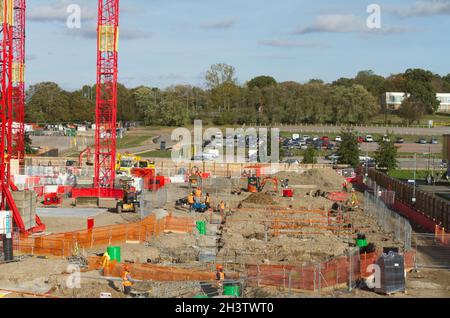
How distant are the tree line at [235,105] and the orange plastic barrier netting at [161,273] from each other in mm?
95060

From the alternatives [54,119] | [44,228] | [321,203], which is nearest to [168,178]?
[321,203]

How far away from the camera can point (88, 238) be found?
28.1m

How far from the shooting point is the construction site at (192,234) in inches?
834

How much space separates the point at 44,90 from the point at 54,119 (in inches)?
485

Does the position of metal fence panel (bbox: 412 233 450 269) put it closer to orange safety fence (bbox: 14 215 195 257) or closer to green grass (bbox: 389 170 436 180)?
orange safety fence (bbox: 14 215 195 257)

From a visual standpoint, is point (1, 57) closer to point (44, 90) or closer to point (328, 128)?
point (328, 128)

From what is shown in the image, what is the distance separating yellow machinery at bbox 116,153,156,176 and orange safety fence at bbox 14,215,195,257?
26784 millimetres

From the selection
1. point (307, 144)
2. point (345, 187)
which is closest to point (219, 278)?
point (345, 187)

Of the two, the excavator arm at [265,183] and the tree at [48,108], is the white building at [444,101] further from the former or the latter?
the excavator arm at [265,183]


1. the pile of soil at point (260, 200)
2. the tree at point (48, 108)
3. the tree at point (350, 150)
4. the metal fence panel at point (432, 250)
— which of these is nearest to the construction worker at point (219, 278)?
the metal fence panel at point (432, 250)

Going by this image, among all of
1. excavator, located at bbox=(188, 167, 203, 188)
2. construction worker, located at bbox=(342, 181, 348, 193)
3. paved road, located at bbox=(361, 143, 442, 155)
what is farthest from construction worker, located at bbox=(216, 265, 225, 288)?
paved road, located at bbox=(361, 143, 442, 155)

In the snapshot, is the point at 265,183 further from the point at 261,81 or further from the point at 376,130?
the point at 261,81

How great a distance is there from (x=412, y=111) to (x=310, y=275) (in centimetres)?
10304

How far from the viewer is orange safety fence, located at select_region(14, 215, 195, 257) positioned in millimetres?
27078
